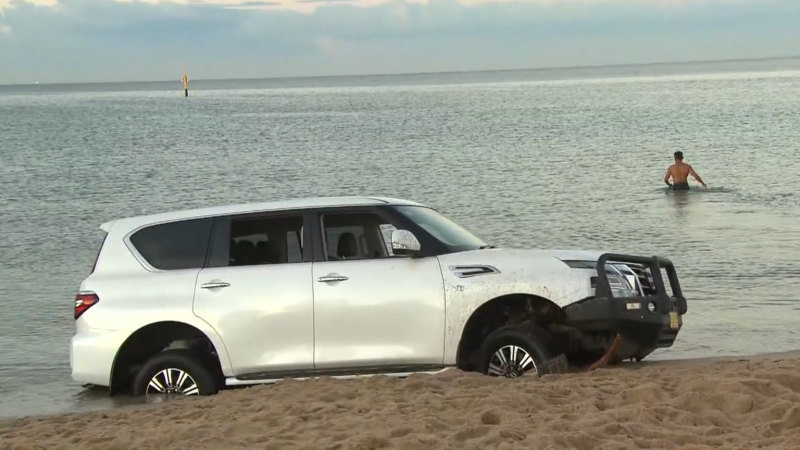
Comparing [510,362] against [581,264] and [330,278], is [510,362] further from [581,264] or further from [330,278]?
[330,278]

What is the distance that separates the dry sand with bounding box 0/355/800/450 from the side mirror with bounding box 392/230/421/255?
0.99 m

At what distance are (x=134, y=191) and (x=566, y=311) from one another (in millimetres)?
32197

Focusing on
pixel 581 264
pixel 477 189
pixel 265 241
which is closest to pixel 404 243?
pixel 265 241

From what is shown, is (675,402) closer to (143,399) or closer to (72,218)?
(143,399)

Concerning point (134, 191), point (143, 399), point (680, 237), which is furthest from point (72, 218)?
point (143, 399)

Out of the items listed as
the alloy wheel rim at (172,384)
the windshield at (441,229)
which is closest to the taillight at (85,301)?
the alloy wheel rim at (172,384)

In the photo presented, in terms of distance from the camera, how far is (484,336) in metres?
9.59

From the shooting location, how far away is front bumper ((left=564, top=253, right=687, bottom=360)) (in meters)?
9.34

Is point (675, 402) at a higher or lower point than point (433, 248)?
lower

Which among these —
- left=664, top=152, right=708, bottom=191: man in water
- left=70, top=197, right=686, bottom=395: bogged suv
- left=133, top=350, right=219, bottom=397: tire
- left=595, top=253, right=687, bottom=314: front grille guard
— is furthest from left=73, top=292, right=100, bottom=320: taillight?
left=664, top=152, right=708, bottom=191: man in water

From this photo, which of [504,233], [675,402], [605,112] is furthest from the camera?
[605,112]

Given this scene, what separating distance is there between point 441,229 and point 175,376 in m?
2.41

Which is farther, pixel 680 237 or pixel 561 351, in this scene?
pixel 680 237

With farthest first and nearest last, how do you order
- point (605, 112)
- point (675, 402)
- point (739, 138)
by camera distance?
point (605, 112) < point (739, 138) < point (675, 402)
